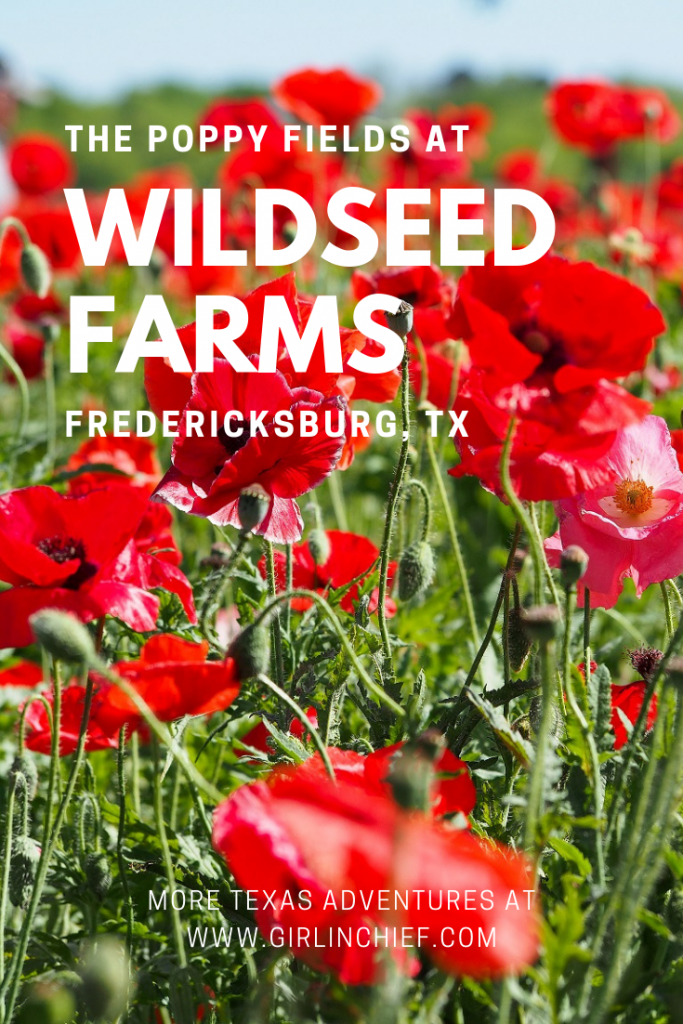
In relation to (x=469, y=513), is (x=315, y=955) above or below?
below

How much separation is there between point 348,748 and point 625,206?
4.05 metres

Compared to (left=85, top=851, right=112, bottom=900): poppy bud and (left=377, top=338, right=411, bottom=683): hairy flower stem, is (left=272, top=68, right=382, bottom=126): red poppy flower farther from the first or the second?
(left=85, top=851, right=112, bottom=900): poppy bud

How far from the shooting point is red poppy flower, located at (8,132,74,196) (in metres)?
5.30

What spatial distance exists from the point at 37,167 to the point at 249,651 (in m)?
4.87

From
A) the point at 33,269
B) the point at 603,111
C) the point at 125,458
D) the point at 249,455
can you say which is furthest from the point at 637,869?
the point at 603,111

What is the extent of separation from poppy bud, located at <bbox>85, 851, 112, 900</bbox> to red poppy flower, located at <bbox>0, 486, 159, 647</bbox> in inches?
12.3

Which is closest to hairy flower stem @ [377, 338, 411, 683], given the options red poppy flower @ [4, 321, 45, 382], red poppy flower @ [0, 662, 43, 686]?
red poppy flower @ [0, 662, 43, 686]

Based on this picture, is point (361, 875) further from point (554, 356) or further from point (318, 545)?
point (318, 545)

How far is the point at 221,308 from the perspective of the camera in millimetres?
1253

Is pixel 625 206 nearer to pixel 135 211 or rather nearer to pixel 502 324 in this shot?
pixel 135 211

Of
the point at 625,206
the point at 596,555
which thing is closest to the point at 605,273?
the point at 596,555

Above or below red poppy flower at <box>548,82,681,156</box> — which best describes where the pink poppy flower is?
below

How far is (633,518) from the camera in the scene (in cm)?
120

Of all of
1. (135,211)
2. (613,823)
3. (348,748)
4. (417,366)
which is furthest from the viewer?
(135,211)
